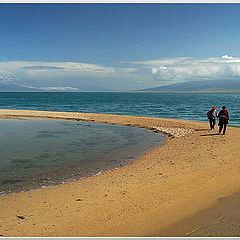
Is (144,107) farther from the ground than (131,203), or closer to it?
farther from the ground

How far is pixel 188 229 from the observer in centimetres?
498

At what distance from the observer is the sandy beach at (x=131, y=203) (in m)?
5.07

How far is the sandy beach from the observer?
5074 millimetres

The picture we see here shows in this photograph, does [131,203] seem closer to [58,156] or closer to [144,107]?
[58,156]

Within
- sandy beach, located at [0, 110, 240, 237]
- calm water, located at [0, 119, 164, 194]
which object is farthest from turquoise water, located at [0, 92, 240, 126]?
sandy beach, located at [0, 110, 240, 237]

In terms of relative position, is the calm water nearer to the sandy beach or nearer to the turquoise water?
the sandy beach

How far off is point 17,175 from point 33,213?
3587 mm

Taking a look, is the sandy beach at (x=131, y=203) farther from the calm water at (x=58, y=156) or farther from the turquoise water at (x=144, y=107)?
the turquoise water at (x=144, y=107)

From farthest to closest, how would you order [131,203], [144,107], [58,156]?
[144,107]
[58,156]
[131,203]

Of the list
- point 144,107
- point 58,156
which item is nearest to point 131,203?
point 58,156

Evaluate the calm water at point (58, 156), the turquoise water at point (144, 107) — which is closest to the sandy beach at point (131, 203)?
the calm water at point (58, 156)

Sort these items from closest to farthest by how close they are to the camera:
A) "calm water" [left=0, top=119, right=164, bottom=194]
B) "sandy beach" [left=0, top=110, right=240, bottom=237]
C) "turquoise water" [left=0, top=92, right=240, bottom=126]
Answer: "sandy beach" [left=0, top=110, right=240, bottom=237] → "calm water" [left=0, top=119, right=164, bottom=194] → "turquoise water" [left=0, top=92, right=240, bottom=126]

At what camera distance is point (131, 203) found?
6.34 m

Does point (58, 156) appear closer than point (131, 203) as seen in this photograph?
No
